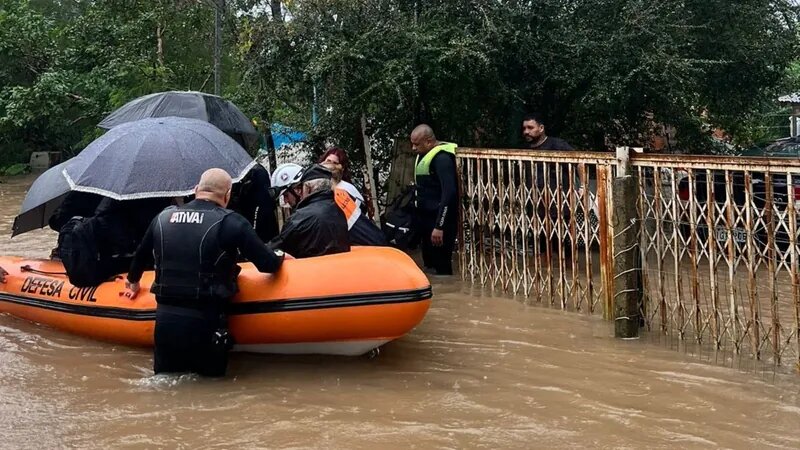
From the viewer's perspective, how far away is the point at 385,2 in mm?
9383

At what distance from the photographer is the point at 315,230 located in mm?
5820

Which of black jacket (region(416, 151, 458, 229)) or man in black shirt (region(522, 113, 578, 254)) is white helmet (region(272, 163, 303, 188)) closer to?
black jacket (region(416, 151, 458, 229))

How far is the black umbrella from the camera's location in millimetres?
8641

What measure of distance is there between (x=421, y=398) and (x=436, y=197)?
3.67m

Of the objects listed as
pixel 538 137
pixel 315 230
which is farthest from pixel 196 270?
pixel 538 137

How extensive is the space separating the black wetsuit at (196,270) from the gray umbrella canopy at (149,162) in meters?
0.61

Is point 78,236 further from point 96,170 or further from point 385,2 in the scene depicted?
point 385,2

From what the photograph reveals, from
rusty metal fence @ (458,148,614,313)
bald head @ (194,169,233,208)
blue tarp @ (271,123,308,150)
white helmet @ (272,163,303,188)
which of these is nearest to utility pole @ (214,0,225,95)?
blue tarp @ (271,123,308,150)

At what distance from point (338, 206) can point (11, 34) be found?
1908 centimetres

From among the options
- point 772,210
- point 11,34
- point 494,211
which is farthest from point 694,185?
point 11,34

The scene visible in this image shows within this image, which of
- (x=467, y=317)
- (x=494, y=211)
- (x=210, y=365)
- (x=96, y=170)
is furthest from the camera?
(x=494, y=211)

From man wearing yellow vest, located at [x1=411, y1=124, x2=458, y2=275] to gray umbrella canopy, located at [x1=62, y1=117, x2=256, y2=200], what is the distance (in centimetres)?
234

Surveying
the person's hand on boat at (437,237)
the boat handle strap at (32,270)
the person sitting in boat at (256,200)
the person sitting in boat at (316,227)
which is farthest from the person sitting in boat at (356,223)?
the boat handle strap at (32,270)

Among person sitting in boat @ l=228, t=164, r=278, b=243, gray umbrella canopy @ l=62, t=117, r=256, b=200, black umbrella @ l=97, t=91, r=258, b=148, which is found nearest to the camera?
gray umbrella canopy @ l=62, t=117, r=256, b=200
